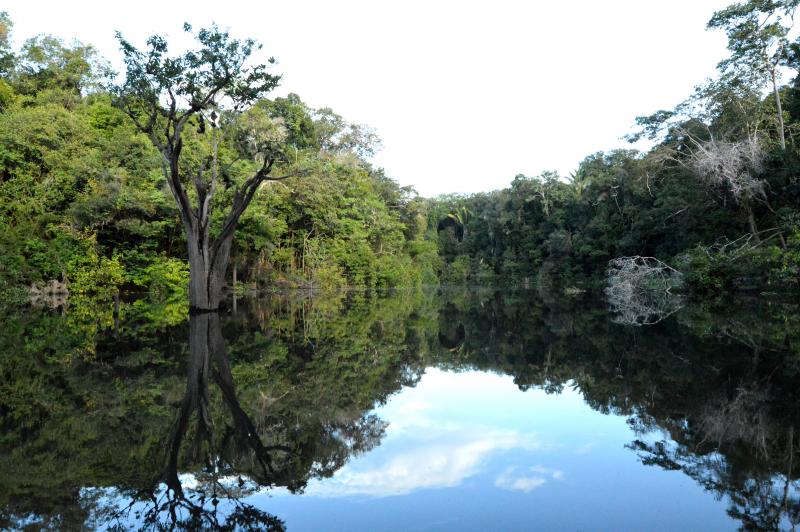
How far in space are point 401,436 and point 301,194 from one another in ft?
73.5

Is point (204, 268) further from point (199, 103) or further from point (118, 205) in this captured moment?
point (118, 205)

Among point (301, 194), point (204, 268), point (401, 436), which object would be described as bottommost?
point (401, 436)

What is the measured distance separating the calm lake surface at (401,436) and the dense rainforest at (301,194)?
9737 millimetres

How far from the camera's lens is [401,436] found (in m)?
4.20

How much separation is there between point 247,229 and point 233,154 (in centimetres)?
352

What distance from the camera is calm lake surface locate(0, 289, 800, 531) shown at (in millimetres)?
2785

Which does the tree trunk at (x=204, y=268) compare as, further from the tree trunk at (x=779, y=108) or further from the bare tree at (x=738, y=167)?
the tree trunk at (x=779, y=108)

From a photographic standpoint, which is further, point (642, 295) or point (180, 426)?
point (642, 295)

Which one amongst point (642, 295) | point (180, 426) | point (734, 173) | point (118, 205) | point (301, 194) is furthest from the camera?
point (301, 194)

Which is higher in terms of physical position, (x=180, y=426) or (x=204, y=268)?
(x=204, y=268)

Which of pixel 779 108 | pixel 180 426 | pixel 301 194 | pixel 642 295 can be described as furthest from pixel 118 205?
pixel 779 108

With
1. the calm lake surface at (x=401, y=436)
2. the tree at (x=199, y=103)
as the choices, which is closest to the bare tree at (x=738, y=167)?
the calm lake surface at (x=401, y=436)

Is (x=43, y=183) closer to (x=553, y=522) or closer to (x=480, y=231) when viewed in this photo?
(x=553, y=522)

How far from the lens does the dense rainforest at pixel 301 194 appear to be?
57.9 ft
